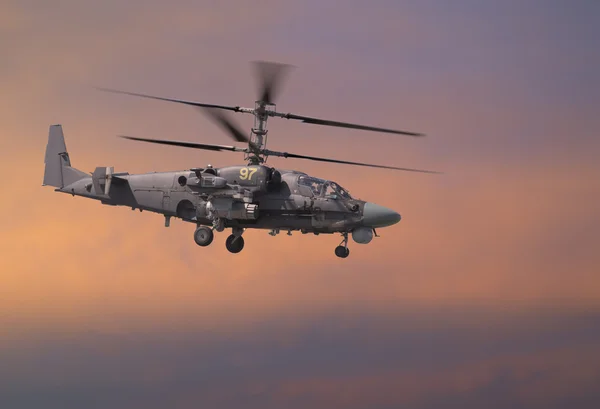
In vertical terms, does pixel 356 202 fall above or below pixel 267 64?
below

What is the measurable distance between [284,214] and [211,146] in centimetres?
549

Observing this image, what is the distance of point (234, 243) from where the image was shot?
139 ft

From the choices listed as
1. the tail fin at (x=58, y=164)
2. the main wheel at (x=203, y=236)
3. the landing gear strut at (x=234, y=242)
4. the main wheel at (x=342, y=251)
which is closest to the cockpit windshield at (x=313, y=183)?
the main wheel at (x=342, y=251)

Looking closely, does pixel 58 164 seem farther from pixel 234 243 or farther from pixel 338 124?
pixel 338 124

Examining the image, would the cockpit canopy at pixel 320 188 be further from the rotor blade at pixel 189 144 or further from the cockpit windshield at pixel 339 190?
the rotor blade at pixel 189 144

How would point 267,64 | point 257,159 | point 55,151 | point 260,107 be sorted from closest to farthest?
point 267,64 → point 260,107 → point 257,159 → point 55,151

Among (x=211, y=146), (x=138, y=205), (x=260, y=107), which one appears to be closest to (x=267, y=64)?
(x=260, y=107)

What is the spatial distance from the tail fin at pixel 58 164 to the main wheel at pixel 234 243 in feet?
29.8

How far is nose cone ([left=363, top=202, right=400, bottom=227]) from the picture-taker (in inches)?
1565

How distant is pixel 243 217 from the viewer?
40.1m

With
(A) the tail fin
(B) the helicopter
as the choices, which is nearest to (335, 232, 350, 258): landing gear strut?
(B) the helicopter

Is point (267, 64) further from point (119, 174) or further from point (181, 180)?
point (119, 174)

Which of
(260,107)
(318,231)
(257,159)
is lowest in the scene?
(318,231)

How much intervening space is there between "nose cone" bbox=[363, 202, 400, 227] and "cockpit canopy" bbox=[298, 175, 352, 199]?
4.24 feet
